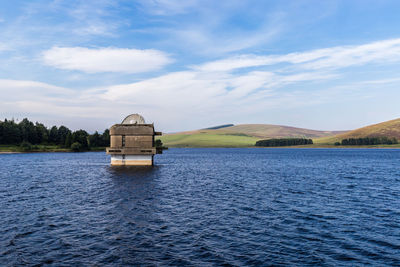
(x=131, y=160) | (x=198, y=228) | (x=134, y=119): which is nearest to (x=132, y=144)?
(x=131, y=160)

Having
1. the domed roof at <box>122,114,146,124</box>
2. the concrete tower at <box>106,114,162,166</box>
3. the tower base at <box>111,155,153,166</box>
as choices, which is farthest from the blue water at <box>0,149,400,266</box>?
the domed roof at <box>122,114,146,124</box>

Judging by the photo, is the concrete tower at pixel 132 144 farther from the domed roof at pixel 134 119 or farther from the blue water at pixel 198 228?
the blue water at pixel 198 228

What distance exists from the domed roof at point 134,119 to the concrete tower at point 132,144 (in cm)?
446

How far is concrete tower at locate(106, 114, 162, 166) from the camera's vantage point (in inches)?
3351

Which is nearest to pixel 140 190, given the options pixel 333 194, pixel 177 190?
pixel 177 190

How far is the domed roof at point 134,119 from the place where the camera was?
91125mm

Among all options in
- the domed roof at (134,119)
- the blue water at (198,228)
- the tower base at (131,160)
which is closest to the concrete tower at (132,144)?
the tower base at (131,160)

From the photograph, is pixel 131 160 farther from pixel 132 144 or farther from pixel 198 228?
pixel 198 228

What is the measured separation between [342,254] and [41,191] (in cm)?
4307

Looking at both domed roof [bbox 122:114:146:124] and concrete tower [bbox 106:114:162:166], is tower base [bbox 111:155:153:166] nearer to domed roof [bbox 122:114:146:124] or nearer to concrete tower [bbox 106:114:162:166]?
concrete tower [bbox 106:114:162:166]

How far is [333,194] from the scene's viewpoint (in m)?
44.2

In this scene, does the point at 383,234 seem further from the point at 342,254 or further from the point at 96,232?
the point at 96,232

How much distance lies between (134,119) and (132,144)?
9.92 metres

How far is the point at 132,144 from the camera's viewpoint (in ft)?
281
